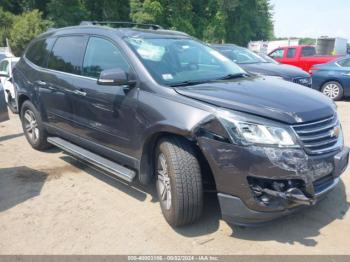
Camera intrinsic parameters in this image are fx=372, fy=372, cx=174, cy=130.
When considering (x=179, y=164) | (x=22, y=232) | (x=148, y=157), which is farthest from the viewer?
(x=148, y=157)

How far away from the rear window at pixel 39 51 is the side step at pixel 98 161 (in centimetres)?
121

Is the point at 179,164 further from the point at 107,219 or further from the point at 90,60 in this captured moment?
the point at 90,60

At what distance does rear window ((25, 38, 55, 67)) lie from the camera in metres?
5.61

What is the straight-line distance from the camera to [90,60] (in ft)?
14.9

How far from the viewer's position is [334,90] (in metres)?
11.1

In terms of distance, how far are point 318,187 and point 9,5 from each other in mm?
47161

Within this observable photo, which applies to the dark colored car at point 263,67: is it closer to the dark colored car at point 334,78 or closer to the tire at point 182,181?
the dark colored car at point 334,78

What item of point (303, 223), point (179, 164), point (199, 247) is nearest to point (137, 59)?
point (179, 164)

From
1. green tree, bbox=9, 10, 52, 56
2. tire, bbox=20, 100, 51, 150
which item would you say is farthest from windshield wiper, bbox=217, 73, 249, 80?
green tree, bbox=9, 10, 52, 56

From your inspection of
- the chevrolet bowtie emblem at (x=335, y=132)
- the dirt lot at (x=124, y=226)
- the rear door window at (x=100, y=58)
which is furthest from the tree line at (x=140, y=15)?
the chevrolet bowtie emblem at (x=335, y=132)

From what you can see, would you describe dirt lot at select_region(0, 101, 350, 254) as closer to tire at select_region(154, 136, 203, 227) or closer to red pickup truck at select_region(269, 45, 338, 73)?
tire at select_region(154, 136, 203, 227)

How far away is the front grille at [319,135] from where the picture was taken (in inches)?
123

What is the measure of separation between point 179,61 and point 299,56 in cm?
1184

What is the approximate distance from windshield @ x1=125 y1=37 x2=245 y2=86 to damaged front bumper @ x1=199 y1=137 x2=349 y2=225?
0.98 metres
